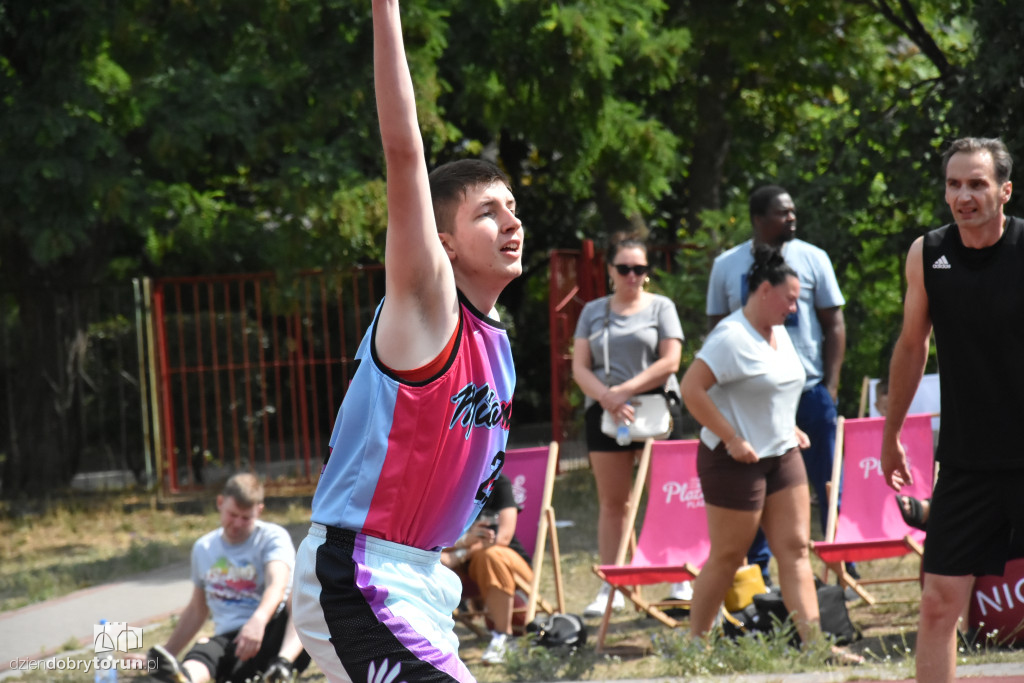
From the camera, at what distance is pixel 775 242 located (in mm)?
6270

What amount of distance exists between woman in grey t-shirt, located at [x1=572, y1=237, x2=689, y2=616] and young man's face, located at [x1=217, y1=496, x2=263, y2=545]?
190cm

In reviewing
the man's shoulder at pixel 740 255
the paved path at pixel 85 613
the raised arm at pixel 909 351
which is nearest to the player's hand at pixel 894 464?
the raised arm at pixel 909 351

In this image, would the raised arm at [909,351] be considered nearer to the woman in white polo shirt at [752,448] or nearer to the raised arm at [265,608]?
the woman in white polo shirt at [752,448]

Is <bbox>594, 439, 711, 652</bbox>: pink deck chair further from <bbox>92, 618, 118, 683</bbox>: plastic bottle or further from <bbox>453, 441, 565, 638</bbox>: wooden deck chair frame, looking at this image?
<bbox>92, 618, 118, 683</bbox>: plastic bottle

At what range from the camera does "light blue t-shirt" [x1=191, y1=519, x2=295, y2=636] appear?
586cm

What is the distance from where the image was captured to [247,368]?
12.5 m

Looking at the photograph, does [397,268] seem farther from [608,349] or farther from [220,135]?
[220,135]

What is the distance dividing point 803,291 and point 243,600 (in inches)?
131

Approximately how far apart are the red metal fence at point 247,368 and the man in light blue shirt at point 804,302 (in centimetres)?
555

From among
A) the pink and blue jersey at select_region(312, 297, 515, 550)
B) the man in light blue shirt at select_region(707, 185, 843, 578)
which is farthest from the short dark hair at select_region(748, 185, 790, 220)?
the pink and blue jersey at select_region(312, 297, 515, 550)

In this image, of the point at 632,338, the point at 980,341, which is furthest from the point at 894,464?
the point at 632,338

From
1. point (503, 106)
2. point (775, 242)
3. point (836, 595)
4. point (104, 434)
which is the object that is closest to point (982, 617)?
point (836, 595)

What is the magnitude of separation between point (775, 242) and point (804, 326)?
0.47 metres

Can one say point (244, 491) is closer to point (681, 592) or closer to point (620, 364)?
point (620, 364)
